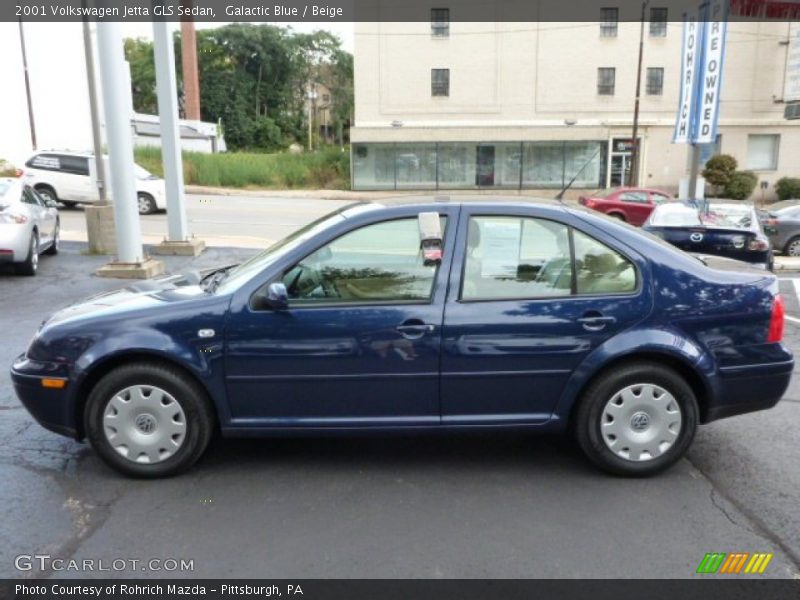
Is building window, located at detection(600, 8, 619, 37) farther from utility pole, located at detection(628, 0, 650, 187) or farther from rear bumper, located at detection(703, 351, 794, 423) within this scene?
rear bumper, located at detection(703, 351, 794, 423)

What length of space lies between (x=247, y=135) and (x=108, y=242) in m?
58.0

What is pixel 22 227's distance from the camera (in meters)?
10.4

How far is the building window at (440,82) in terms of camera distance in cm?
3825

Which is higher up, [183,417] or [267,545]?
[183,417]

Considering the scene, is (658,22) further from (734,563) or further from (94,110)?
(734,563)

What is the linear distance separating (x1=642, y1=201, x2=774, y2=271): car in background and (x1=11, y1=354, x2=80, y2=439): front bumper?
8622 millimetres

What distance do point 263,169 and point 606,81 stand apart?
19.3m

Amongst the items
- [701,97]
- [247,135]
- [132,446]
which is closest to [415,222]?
[132,446]

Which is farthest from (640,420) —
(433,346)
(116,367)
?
(116,367)

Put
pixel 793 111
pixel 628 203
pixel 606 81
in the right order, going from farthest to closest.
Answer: pixel 606 81
pixel 793 111
pixel 628 203

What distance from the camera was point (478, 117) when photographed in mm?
38625

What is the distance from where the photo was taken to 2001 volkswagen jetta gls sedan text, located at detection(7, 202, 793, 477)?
3.93 metres

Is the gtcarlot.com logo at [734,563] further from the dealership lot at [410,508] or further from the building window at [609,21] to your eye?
the building window at [609,21]
